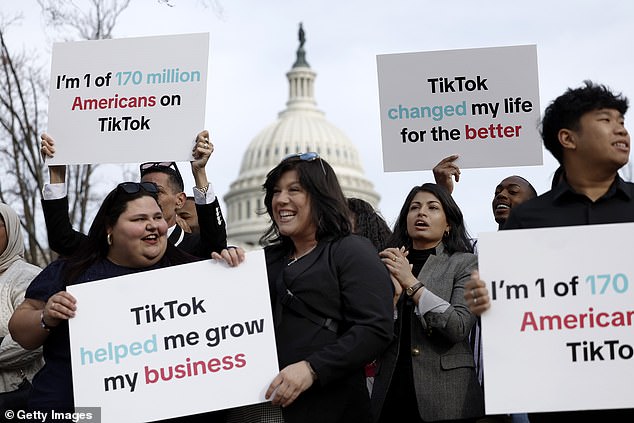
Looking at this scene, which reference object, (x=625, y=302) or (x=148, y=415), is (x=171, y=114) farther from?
(x=625, y=302)

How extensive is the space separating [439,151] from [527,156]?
1.84ft

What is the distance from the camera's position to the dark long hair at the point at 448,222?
6.30 metres

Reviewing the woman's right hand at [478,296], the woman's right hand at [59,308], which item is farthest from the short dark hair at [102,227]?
the woman's right hand at [478,296]

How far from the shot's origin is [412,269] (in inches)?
248

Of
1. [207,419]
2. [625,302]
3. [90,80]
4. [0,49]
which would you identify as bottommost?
[207,419]

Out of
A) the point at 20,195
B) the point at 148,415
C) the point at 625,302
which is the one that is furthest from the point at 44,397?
the point at 20,195

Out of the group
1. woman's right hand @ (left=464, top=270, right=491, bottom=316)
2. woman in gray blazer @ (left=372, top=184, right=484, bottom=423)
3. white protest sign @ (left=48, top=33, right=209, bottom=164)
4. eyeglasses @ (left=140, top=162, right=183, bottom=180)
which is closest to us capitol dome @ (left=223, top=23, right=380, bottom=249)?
eyeglasses @ (left=140, top=162, right=183, bottom=180)

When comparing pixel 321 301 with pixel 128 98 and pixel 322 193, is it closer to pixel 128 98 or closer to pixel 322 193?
pixel 322 193

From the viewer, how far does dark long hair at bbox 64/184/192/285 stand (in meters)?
5.59

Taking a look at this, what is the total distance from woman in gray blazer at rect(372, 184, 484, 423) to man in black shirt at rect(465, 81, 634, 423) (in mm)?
757

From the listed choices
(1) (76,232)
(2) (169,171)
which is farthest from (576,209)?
(2) (169,171)

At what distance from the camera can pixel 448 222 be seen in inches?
251

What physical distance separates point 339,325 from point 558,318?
1005 millimetres

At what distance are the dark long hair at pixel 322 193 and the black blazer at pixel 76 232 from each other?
0.62 m
